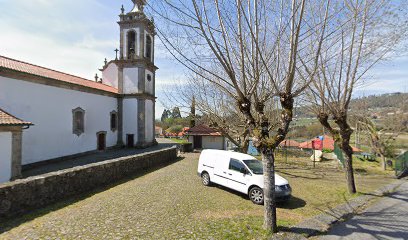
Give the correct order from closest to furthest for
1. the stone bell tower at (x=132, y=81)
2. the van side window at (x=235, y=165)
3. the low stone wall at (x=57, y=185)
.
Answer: the low stone wall at (x=57, y=185)
the van side window at (x=235, y=165)
the stone bell tower at (x=132, y=81)

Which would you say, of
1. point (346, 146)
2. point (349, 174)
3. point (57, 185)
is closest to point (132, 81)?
point (57, 185)

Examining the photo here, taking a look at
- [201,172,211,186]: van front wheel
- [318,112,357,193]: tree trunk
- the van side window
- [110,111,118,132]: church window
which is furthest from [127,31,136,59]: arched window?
[318,112,357,193]: tree trunk

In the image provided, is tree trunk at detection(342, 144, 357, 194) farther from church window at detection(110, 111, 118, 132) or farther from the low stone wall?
church window at detection(110, 111, 118, 132)

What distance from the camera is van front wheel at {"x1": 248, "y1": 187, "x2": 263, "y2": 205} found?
8078 mm

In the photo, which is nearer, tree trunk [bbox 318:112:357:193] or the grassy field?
the grassy field

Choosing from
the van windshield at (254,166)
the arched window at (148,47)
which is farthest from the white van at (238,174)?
the arched window at (148,47)

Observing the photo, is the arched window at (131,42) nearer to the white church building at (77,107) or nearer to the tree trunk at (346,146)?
the white church building at (77,107)

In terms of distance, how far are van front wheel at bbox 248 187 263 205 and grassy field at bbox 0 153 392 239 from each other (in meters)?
0.22

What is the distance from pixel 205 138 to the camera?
2911 centimetres

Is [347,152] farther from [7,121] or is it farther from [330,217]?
[7,121]

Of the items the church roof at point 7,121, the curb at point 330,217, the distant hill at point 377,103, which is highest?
the distant hill at point 377,103

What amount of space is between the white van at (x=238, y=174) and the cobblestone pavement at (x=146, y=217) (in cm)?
45

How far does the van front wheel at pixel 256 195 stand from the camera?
318 inches

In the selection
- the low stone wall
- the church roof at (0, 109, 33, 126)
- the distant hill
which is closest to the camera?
the low stone wall
